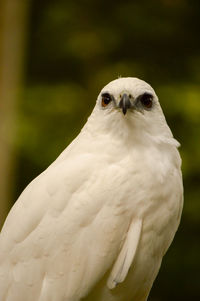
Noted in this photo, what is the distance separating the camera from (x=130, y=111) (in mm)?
2143

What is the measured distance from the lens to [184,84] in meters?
4.10

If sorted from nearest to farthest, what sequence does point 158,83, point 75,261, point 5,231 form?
point 75,261 → point 5,231 → point 158,83

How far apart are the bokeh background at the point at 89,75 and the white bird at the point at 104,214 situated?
1.65 metres

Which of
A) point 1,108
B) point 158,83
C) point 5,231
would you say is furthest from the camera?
point 158,83

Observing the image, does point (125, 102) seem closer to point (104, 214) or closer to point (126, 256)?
point (104, 214)

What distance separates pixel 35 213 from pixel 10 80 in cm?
206

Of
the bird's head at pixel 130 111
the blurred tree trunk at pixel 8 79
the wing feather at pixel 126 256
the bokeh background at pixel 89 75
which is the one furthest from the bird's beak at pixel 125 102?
the blurred tree trunk at pixel 8 79

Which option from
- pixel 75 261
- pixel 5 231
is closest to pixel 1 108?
pixel 5 231

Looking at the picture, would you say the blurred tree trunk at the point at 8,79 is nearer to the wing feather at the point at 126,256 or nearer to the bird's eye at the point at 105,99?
the bird's eye at the point at 105,99

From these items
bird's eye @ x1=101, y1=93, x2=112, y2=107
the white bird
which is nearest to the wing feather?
the white bird

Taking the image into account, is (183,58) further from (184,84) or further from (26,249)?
(26,249)

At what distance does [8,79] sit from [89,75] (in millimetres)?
760

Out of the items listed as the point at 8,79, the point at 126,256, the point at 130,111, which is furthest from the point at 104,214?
the point at 8,79

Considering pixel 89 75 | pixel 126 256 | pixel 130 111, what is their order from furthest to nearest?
1. pixel 89 75
2. pixel 130 111
3. pixel 126 256
